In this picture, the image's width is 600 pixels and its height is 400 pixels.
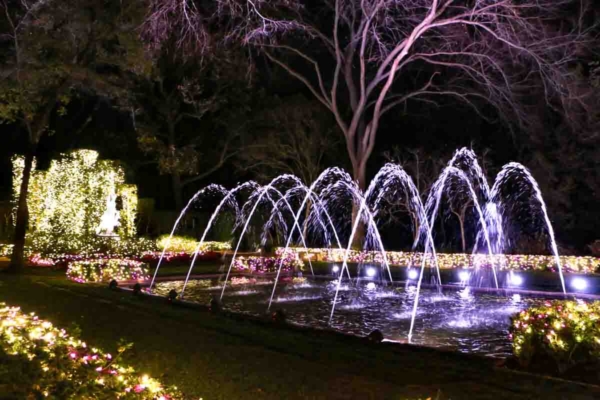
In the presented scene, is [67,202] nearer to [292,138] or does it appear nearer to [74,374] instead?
[292,138]

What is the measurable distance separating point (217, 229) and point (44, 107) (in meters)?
16.5

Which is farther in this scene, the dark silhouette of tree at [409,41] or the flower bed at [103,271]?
the dark silhouette of tree at [409,41]

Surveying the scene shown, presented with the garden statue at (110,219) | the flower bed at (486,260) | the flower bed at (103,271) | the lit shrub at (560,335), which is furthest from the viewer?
the garden statue at (110,219)

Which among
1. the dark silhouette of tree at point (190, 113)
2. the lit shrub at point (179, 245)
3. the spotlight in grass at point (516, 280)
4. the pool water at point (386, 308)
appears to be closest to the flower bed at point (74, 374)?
the pool water at point (386, 308)

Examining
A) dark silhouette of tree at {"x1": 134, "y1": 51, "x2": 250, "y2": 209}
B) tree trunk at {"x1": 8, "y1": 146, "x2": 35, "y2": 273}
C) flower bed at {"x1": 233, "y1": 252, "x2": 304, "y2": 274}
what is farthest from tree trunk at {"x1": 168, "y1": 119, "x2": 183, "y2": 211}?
tree trunk at {"x1": 8, "y1": 146, "x2": 35, "y2": 273}

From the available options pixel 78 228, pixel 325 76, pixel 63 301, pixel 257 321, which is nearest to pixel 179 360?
pixel 257 321

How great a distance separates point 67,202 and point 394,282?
1403 cm

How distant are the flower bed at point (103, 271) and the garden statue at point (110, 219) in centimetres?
775

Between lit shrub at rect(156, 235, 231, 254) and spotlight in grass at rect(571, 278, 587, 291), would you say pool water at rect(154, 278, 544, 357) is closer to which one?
spotlight in grass at rect(571, 278, 587, 291)

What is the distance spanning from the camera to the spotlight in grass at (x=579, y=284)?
2153 centimetres

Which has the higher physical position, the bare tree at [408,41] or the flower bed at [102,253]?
the bare tree at [408,41]

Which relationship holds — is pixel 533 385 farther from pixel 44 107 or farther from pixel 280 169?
pixel 280 169

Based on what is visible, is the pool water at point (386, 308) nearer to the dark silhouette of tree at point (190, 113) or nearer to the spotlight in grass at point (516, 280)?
the spotlight in grass at point (516, 280)

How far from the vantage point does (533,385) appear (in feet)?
25.1
